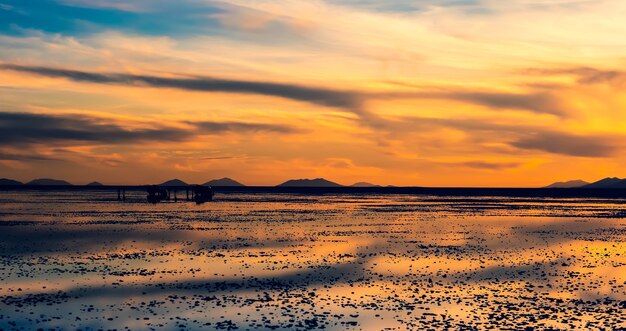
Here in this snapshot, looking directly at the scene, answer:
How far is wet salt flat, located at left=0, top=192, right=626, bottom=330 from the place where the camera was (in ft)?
78.2

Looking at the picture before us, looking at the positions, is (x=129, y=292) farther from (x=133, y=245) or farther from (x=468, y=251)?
(x=468, y=251)

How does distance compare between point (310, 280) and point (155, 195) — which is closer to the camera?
point (310, 280)

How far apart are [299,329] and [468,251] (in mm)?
24940

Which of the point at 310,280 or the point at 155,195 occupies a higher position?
the point at 155,195

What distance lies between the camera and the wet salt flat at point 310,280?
2383cm

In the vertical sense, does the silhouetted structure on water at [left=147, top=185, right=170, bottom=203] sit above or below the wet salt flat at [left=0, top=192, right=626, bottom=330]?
above

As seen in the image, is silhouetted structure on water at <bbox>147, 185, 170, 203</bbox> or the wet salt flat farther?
silhouetted structure on water at <bbox>147, 185, 170, 203</bbox>

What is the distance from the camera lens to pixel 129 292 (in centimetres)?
2883

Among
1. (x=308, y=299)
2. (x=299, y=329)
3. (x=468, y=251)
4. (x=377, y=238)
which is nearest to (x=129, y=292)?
(x=308, y=299)

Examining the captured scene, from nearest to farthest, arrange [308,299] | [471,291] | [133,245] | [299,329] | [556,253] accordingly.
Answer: [299,329]
[308,299]
[471,291]
[556,253]
[133,245]

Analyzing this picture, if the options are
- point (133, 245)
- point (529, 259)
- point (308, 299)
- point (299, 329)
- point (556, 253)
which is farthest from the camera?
point (133, 245)

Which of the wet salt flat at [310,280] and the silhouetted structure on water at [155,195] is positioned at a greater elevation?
the silhouetted structure on water at [155,195]

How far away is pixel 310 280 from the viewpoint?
32.2m

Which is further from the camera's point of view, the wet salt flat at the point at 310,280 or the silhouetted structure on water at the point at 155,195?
the silhouetted structure on water at the point at 155,195
